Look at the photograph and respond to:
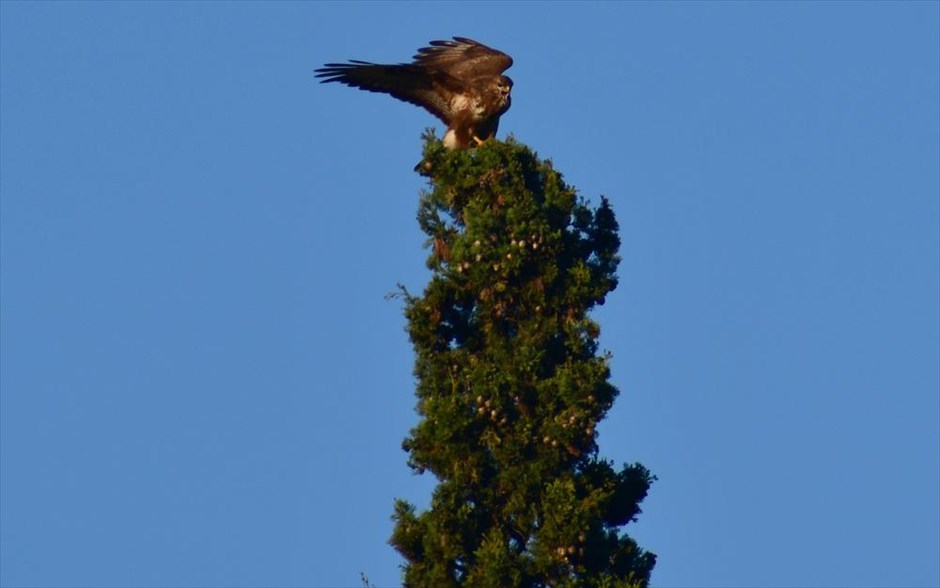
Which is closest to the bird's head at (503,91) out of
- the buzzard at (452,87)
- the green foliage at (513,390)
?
the buzzard at (452,87)

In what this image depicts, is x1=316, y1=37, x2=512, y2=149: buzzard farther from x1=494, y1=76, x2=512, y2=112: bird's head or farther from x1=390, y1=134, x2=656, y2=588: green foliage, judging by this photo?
x1=390, y1=134, x2=656, y2=588: green foliage

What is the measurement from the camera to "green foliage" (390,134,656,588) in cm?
1473

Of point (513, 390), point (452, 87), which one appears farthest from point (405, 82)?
point (513, 390)

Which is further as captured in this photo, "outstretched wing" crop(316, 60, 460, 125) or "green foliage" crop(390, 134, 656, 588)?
"outstretched wing" crop(316, 60, 460, 125)

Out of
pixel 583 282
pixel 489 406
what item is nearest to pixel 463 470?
pixel 489 406

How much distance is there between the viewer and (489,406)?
15047mm

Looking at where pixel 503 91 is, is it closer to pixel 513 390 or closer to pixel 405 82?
pixel 405 82

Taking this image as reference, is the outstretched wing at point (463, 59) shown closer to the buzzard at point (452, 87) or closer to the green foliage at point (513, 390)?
the buzzard at point (452, 87)

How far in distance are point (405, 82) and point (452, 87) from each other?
0.47 metres

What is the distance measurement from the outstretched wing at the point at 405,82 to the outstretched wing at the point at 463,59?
22 centimetres

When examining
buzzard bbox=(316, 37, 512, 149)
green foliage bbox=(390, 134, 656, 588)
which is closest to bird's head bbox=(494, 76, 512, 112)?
buzzard bbox=(316, 37, 512, 149)

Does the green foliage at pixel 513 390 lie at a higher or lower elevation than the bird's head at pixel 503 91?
lower

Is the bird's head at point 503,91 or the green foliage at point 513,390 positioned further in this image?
the bird's head at point 503,91

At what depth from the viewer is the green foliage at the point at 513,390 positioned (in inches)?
580
